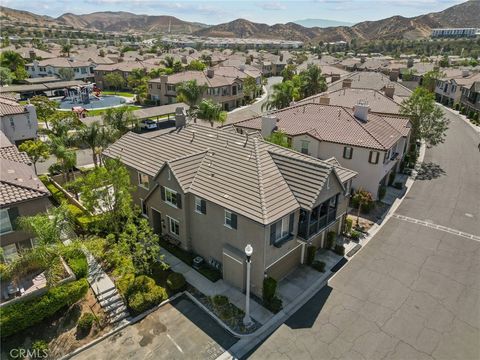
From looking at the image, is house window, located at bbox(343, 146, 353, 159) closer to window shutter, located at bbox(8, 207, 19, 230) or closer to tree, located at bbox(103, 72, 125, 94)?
window shutter, located at bbox(8, 207, 19, 230)

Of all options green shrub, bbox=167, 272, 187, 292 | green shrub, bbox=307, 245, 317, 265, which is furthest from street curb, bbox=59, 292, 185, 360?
green shrub, bbox=307, 245, 317, 265

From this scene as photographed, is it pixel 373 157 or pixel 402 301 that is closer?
pixel 402 301

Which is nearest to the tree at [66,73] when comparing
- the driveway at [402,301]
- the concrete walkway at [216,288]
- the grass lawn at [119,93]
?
the grass lawn at [119,93]

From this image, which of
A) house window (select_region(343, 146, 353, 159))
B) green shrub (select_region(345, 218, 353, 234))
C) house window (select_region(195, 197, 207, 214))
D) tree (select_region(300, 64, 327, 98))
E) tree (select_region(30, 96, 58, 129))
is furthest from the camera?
tree (select_region(300, 64, 327, 98))

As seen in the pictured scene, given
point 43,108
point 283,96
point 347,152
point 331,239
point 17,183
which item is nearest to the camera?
point 17,183

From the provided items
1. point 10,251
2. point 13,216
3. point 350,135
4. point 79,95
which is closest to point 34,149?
point 10,251

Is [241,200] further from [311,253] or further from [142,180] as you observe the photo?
[142,180]

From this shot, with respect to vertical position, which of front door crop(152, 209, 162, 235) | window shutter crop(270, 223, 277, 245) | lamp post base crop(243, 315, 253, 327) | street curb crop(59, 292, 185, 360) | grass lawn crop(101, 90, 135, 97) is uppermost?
window shutter crop(270, 223, 277, 245)
